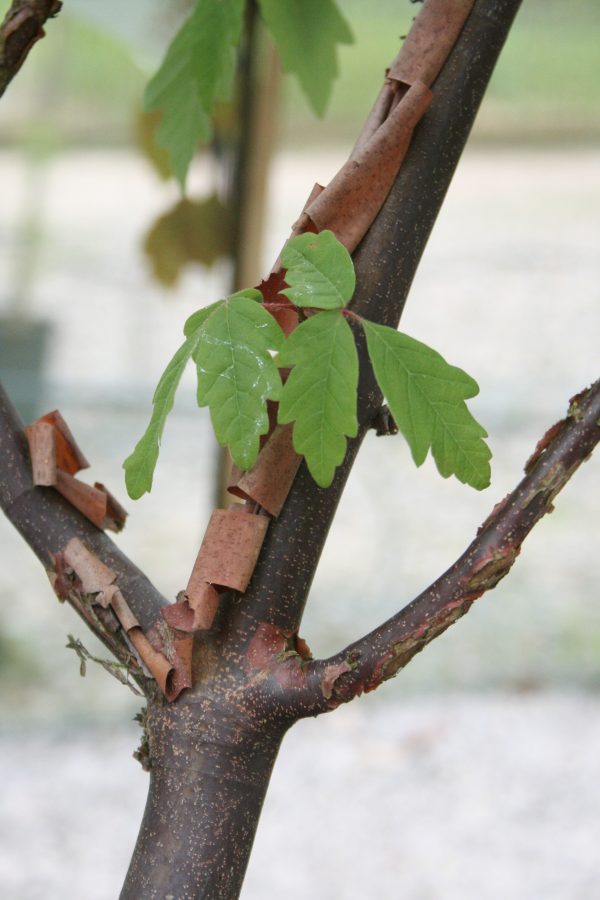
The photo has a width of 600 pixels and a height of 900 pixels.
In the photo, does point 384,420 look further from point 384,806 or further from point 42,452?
point 384,806

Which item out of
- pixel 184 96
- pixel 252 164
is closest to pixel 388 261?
pixel 184 96

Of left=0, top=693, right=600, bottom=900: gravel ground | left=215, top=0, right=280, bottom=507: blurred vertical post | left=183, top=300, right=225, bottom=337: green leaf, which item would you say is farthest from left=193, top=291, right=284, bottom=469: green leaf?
left=0, top=693, right=600, bottom=900: gravel ground

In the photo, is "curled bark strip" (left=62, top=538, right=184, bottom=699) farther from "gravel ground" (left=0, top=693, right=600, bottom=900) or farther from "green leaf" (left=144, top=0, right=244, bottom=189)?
"gravel ground" (left=0, top=693, right=600, bottom=900)

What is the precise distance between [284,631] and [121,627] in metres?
0.04

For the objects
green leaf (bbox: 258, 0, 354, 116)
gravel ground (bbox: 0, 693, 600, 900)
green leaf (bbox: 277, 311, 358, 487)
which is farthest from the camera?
gravel ground (bbox: 0, 693, 600, 900)

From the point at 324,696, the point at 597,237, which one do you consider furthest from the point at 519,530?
the point at 597,237

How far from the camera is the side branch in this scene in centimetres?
22

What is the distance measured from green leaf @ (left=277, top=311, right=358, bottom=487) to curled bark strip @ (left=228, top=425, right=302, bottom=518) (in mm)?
28

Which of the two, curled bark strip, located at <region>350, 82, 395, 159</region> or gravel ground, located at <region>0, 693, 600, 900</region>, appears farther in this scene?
gravel ground, located at <region>0, 693, 600, 900</region>

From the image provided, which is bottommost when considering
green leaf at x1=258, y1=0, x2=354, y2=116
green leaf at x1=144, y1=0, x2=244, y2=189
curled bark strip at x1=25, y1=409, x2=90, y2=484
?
curled bark strip at x1=25, y1=409, x2=90, y2=484

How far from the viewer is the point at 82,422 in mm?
1129

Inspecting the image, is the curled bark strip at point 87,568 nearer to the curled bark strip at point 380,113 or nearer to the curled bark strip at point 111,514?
the curled bark strip at point 111,514

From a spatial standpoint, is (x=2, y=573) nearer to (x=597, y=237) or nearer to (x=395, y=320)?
(x=597, y=237)

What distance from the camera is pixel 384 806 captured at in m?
1.10
